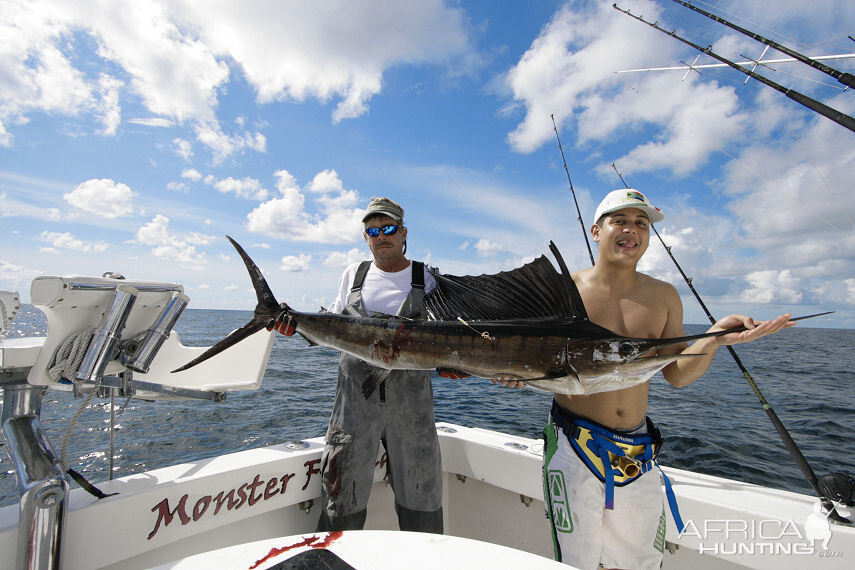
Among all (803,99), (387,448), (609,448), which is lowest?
(387,448)

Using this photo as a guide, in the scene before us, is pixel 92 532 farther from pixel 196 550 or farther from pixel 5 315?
pixel 5 315

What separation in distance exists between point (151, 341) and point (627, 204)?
2250mm

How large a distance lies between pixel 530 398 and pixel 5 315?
30.2 ft

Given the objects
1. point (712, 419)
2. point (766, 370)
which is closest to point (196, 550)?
point (712, 419)

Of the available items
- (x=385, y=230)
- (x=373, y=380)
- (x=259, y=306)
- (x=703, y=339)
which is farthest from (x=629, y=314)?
(x=259, y=306)

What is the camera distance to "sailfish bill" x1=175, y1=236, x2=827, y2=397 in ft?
5.51

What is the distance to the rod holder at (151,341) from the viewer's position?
185cm

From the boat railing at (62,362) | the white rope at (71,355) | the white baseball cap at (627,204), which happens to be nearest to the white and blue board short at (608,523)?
the white baseball cap at (627,204)

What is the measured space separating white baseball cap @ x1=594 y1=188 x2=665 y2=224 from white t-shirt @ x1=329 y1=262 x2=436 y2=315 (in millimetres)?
1068

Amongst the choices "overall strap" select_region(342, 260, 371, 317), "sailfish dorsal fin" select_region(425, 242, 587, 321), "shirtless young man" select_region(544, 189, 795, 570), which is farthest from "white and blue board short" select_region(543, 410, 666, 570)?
"overall strap" select_region(342, 260, 371, 317)

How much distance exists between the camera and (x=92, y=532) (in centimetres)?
177

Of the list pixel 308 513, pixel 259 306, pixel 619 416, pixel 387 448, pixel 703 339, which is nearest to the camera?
pixel 703 339

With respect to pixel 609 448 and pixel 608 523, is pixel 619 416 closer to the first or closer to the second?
pixel 609 448

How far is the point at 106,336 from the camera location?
67.9 inches
